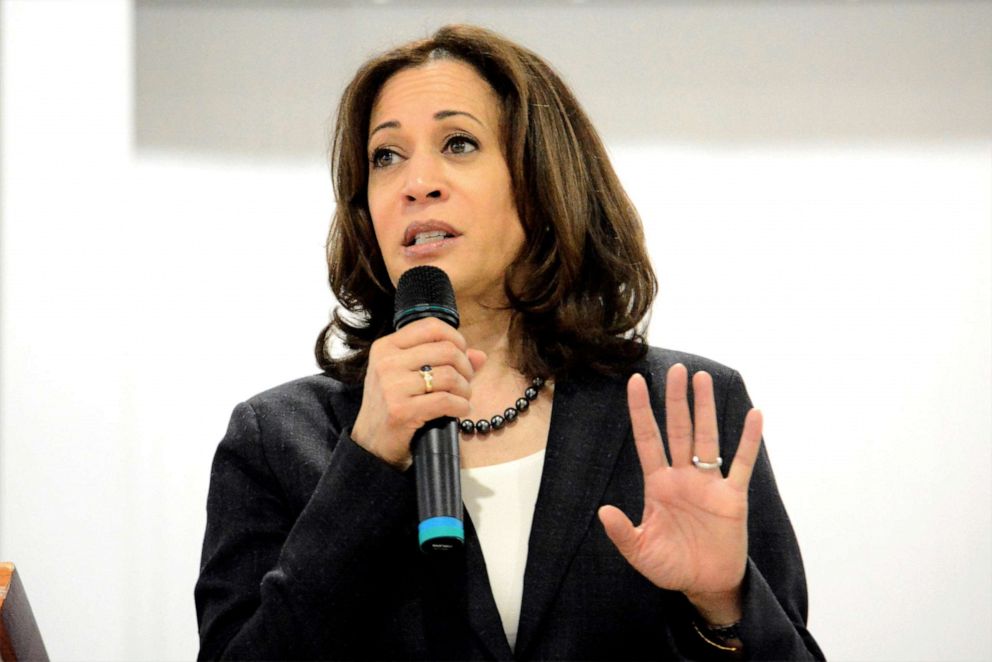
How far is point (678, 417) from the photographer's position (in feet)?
5.38

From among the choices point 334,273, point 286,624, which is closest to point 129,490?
point 334,273

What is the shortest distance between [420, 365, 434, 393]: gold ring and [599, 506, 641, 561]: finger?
25 centimetres

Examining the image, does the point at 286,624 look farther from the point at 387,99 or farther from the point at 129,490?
the point at 129,490

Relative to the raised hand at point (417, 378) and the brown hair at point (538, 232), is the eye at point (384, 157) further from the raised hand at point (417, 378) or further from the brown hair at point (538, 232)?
the raised hand at point (417, 378)

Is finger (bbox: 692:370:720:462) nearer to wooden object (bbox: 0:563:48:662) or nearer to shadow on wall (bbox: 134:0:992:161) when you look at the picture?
wooden object (bbox: 0:563:48:662)

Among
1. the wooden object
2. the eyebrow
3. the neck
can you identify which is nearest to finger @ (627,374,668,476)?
the neck

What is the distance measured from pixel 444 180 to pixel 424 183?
0.13ft

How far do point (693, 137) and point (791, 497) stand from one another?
3.07 ft

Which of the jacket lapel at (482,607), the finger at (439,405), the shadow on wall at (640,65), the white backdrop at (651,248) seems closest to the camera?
the finger at (439,405)

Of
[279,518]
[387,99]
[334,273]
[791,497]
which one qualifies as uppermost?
[387,99]

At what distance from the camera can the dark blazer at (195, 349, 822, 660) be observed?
1.72 m

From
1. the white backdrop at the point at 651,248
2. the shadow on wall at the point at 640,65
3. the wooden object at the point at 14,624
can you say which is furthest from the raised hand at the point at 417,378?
the shadow on wall at the point at 640,65

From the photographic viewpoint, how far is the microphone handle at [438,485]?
1532 mm

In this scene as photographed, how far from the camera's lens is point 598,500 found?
6.15 feet
